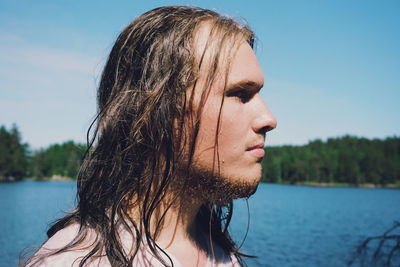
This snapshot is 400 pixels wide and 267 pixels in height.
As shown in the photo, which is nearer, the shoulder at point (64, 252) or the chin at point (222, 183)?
the shoulder at point (64, 252)

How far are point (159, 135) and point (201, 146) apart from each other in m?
0.16

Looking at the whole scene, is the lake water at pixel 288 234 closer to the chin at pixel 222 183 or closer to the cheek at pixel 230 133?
the chin at pixel 222 183

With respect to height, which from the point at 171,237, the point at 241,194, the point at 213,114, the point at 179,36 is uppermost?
the point at 179,36

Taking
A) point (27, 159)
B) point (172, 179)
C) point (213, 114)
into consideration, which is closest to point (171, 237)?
point (172, 179)

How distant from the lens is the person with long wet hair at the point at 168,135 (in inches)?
56.5

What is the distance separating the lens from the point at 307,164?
126 metres

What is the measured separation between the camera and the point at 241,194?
1467mm

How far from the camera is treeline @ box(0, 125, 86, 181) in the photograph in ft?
336

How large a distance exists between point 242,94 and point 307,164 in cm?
12939

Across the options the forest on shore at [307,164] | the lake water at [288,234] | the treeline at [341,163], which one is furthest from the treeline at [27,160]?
the treeline at [341,163]

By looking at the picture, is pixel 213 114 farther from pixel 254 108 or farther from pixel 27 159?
pixel 27 159

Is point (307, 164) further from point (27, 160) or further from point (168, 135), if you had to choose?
point (168, 135)

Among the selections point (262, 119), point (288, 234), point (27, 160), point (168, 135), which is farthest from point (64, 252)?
point (27, 160)

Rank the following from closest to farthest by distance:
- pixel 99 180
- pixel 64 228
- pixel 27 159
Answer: pixel 64 228
pixel 99 180
pixel 27 159
